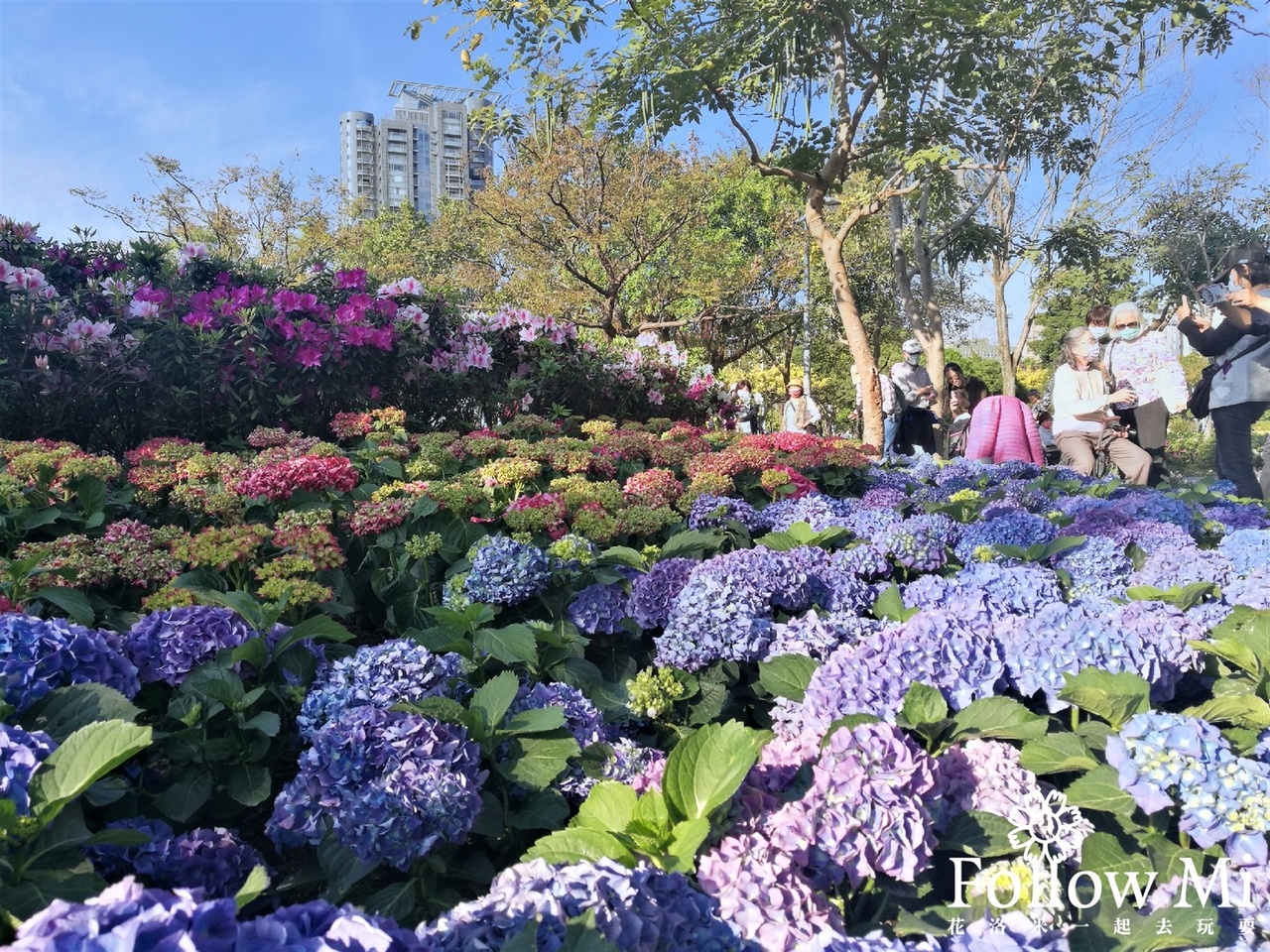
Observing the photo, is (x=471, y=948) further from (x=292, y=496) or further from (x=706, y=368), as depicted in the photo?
(x=706, y=368)

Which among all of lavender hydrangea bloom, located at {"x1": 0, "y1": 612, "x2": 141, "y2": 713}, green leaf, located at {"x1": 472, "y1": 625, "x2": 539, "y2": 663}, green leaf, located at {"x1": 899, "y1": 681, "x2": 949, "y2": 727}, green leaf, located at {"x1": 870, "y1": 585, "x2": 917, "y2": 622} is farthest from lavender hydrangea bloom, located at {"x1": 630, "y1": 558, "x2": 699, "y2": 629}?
lavender hydrangea bloom, located at {"x1": 0, "y1": 612, "x2": 141, "y2": 713}

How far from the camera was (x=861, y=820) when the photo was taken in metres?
1.18

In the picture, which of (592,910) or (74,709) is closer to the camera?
(592,910)

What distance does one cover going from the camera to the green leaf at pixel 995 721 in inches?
57.0

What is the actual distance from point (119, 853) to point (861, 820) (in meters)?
1.22

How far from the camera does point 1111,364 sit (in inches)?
239

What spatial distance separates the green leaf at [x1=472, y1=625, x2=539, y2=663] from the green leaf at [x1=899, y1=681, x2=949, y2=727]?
79cm

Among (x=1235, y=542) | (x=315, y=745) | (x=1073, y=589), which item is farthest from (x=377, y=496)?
(x=1235, y=542)

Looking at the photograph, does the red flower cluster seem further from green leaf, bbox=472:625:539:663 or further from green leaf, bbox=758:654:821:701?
green leaf, bbox=758:654:821:701

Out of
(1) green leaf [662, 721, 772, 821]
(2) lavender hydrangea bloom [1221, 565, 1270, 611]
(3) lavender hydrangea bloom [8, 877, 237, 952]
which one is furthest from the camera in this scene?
(2) lavender hydrangea bloom [1221, 565, 1270, 611]

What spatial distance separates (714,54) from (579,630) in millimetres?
6234

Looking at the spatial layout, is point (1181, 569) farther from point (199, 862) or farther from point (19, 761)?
point (19, 761)

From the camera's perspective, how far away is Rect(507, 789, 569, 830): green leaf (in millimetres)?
1428

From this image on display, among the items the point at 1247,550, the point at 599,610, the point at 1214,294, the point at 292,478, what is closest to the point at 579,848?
the point at 599,610
